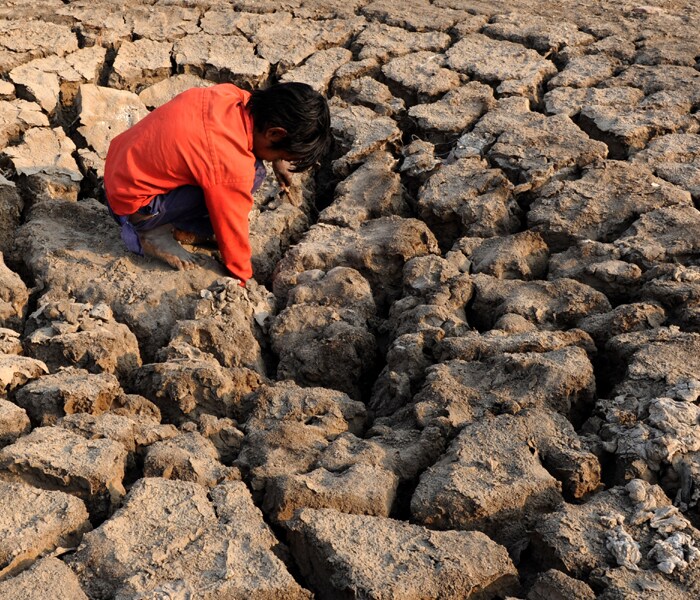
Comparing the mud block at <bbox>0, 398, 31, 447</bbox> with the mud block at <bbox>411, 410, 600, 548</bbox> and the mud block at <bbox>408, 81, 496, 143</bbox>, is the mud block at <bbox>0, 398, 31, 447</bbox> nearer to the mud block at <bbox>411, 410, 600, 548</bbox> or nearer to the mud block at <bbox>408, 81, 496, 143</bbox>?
the mud block at <bbox>411, 410, 600, 548</bbox>

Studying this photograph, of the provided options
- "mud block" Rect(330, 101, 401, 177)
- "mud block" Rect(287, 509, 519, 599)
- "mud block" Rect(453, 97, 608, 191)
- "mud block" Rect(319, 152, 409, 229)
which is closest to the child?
"mud block" Rect(319, 152, 409, 229)

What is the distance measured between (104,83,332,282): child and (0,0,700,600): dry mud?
0.15 metres

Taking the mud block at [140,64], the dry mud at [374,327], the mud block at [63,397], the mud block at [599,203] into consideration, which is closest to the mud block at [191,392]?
the dry mud at [374,327]

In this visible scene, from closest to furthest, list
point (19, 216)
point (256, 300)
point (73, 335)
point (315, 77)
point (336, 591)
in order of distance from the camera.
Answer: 1. point (336, 591)
2. point (73, 335)
3. point (256, 300)
4. point (19, 216)
5. point (315, 77)

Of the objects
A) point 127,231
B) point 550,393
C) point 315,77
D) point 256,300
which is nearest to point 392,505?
point 550,393

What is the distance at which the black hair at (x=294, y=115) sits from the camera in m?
2.87

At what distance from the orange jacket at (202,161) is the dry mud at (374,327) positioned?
0.62 ft

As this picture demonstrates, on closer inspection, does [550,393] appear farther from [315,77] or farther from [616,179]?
[315,77]

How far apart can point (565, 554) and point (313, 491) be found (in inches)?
21.9

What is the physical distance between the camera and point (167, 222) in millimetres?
3086

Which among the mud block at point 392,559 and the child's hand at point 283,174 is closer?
the mud block at point 392,559

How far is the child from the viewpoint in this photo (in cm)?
291

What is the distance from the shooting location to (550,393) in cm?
232

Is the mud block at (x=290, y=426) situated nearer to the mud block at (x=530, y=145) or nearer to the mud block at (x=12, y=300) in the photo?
the mud block at (x=12, y=300)
